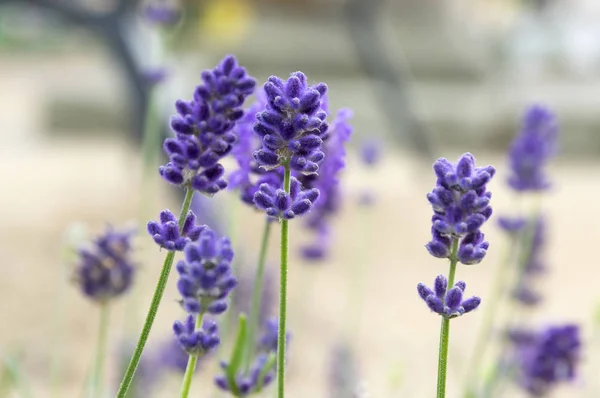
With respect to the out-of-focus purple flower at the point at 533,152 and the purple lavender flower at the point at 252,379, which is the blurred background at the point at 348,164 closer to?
the purple lavender flower at the point at 252,379

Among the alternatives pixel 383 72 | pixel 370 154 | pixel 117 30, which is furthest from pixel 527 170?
pixel 383 72

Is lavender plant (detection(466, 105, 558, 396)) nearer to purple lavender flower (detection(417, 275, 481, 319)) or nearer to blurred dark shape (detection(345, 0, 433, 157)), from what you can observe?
purple lavender flower (detection(417, 275, 481, 319))

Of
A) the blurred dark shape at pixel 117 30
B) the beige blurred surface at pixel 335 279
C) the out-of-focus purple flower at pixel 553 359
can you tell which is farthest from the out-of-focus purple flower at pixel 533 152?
the blurred dark shape at pixel 117 30

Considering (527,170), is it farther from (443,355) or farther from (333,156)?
(443,355)

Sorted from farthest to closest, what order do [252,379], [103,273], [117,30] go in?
[117,30], [103,273], [252,379]

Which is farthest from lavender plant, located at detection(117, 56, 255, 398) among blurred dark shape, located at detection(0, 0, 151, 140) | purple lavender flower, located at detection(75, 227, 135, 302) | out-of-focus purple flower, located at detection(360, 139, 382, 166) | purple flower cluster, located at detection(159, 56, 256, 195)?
blurred dark shape, located at detection(0, 0, 151, 140)

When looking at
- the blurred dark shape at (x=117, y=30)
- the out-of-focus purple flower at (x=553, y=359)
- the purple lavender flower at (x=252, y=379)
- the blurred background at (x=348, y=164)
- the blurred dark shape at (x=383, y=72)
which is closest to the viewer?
the purple lavender flower at (x=252, y=379)
